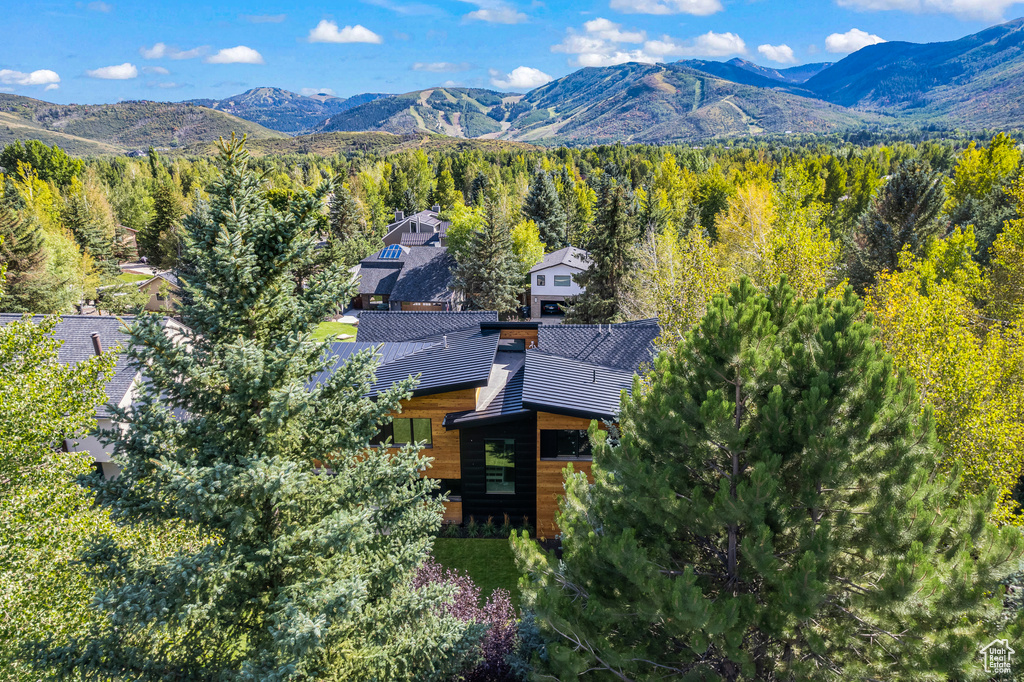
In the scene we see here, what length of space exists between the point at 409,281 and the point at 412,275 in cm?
101

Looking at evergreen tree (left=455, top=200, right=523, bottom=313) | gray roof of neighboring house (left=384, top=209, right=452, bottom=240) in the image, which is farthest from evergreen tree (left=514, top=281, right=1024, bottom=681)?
gray roof of neighboring house (left=384, top=209, right=452, bottom=240)

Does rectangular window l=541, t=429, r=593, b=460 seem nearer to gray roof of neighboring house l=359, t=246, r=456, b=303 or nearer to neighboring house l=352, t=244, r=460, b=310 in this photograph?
neighboring house l=352, t=244, r=460, b=310

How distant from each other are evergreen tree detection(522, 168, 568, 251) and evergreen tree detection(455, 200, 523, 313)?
2070 centimetres

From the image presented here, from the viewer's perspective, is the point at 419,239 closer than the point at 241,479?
No

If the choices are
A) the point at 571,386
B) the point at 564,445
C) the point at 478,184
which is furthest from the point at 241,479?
the point at 478,184

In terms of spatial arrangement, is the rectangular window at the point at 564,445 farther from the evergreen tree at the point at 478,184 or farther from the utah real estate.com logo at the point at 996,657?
the evergreen tree at the point at 478,184

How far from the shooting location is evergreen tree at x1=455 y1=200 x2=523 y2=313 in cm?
4594

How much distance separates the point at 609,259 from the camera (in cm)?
3550

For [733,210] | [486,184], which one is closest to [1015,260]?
[733,210]

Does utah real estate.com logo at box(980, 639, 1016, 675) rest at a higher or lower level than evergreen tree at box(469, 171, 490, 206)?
lower

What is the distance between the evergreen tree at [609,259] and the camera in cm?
3478

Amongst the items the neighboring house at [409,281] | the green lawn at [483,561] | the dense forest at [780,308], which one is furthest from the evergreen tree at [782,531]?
the neighboring house at [409,281]

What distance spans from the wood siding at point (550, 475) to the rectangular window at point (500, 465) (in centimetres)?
116

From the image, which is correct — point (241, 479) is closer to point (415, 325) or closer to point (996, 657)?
point (996, 657)
